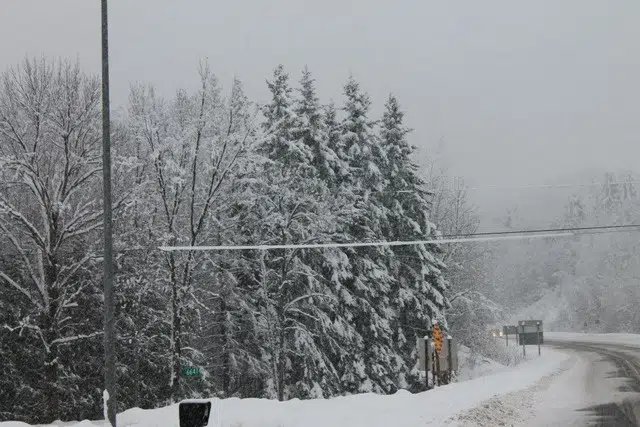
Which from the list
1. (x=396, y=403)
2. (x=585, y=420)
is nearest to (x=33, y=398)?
(x=396, y=403)

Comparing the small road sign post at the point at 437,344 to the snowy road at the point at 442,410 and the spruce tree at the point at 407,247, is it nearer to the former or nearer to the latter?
the snowy road at the point at 442,410

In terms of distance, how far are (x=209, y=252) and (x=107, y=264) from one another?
58.9ft

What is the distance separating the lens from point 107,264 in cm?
1095

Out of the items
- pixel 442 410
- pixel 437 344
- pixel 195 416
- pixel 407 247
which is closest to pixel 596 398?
pixel 437 344

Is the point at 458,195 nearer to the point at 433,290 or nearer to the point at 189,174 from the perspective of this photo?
the point at 433,290

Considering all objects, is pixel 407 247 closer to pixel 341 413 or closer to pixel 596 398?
pixel 596 398

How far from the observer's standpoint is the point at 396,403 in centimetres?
1457

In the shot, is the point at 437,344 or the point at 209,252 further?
the point at 209,252

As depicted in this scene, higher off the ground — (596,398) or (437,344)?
(437,344)

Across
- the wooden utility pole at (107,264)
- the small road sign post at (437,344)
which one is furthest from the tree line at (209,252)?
the wooden utility pole at (107,264)

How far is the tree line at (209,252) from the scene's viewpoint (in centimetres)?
2455

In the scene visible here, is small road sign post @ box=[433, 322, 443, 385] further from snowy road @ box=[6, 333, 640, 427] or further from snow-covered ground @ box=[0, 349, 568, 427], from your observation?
snow-covered ground @ box=[0, 349, 568, 427]

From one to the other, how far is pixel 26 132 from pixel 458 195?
31983mm

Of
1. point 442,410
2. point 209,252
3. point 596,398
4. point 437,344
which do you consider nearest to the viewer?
point 442,410
